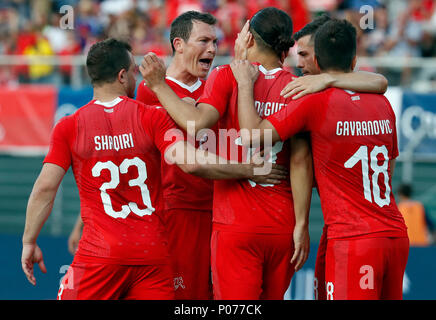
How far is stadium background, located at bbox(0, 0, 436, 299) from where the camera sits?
10758mm

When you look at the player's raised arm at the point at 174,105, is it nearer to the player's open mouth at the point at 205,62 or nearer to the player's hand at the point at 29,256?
the player's open mouth at the point at 205,62

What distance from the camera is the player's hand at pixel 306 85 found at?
4.83 m

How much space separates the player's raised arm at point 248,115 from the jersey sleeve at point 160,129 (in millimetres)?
453

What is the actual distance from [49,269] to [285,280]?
6416mm

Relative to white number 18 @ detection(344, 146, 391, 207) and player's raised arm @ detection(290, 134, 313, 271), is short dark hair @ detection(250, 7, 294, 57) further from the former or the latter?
white number 18 @ detection(344, 146, 391, 207)

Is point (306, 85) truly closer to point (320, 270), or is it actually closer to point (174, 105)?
point (174, 105)

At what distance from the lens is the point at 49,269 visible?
10.7 metres

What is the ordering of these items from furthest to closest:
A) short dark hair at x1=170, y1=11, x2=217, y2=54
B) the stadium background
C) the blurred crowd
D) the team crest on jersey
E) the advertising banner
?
the blurred crowd → the advertising banner → the stadium background → short dark hair at x1=170, y1=11, x2=217, y2=54 → the team crest on jersey

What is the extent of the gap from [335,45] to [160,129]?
138 cm

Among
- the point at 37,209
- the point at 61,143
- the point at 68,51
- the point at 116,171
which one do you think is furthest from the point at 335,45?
the point at 68,51

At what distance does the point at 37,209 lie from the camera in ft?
16.1

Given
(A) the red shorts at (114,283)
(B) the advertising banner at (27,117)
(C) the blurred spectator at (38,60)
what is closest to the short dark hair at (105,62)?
(A) the red shorts at (114,283)

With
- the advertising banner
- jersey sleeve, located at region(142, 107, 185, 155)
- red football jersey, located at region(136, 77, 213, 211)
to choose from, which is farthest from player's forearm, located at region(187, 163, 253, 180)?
the advertising banner

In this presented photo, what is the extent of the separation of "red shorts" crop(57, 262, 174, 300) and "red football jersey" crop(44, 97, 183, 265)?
2.2 inches
